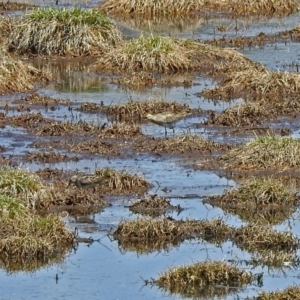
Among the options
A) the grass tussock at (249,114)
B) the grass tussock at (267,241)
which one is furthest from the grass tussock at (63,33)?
the grass tussock at (267,241)

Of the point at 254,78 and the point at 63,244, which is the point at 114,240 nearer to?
the point at 63,244

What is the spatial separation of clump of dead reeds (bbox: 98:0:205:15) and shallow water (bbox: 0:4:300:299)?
242 inches

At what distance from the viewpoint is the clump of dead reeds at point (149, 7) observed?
27531mm

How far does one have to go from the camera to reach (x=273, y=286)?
995 centimetres

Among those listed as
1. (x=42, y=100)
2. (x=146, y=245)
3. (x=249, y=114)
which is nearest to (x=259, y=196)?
(x=146, y=245)

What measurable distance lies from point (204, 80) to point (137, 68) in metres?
1.34

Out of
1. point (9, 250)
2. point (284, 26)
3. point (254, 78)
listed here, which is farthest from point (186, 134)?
point (284, 26)

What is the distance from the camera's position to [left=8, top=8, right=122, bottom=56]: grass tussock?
22.0 metres

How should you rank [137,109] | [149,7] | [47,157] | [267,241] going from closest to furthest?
[267,241], [47,157], [137,109], [149,7]

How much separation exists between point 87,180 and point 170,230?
1.91 meters

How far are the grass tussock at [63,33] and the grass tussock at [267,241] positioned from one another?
11415mm

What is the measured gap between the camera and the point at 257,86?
18.8 metres

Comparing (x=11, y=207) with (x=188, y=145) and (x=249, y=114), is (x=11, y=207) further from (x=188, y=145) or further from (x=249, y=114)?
(x=249, y=114)

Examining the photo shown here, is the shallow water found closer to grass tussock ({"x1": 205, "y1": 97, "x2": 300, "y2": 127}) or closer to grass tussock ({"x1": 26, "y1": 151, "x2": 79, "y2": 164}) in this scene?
grass tussock ({"x1": 26, "y1": 151, "x2": 79, "y2": 164})
